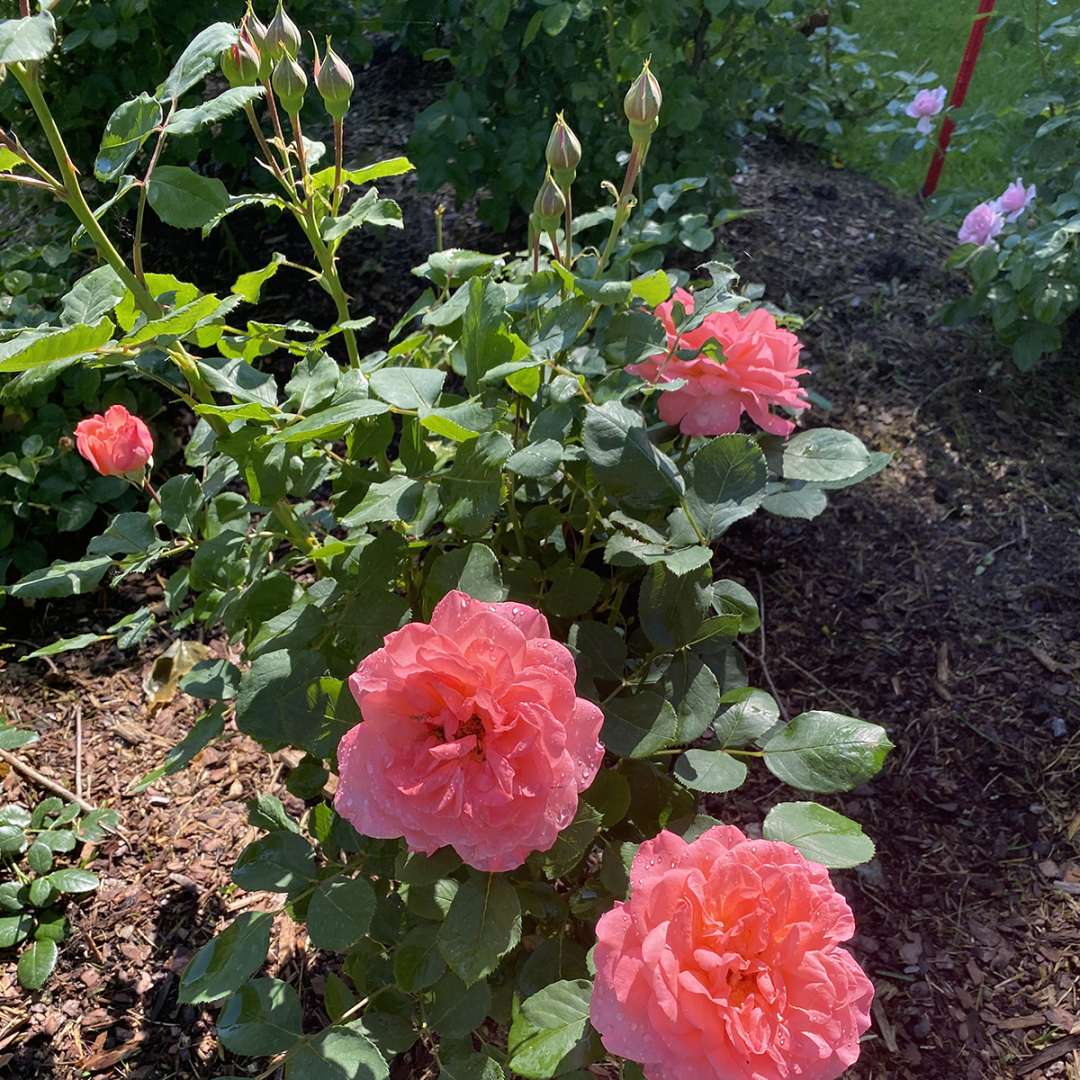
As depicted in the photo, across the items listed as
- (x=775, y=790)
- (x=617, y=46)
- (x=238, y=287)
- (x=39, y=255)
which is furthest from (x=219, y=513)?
(x=617, y=46)

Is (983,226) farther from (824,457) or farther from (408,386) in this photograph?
(408,386)

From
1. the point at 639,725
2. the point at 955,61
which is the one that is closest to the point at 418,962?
the point at 639,725

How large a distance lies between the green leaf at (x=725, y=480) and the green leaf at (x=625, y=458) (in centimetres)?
3

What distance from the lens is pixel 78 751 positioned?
1.90 meters

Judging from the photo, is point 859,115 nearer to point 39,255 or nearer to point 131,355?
point 39,255

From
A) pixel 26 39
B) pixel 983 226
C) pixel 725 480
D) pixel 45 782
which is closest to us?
pixel 26 39

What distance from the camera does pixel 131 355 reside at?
984mm

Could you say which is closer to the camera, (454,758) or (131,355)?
(454,758)

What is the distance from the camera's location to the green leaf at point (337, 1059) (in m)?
0.94

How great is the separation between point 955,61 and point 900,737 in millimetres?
4204

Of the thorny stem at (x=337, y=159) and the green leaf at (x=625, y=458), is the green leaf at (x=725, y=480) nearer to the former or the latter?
the green leaf at (x=625, y=458)

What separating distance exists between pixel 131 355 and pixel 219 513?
0.45 m

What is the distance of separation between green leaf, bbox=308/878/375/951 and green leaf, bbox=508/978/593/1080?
0.18m

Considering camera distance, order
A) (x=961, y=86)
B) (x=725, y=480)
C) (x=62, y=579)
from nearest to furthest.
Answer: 1. (x=725, y=480)
2. (x=62, y=579)
3. (x=961, y=86)
